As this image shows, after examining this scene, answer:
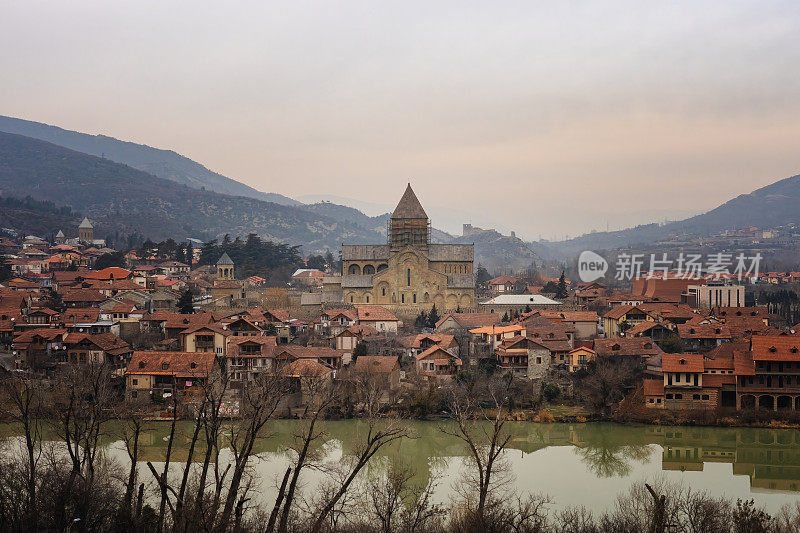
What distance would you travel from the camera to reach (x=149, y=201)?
14938cm

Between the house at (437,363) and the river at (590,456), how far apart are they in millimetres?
4051

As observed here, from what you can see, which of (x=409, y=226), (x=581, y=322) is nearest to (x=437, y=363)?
(x=581, y=322)

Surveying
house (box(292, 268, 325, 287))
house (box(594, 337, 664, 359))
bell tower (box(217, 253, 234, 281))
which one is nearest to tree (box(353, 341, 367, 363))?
house (box(594, 337, 664, 359))

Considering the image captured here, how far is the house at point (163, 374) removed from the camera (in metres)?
26.1

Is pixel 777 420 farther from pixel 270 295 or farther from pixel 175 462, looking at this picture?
pixel 270 295

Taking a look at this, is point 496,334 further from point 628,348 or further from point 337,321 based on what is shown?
point 337,321

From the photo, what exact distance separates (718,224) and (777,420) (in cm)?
13896

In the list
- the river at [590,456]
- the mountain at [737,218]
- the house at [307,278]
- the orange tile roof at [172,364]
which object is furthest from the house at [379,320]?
the mountain at [737,218]

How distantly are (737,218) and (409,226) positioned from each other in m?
123

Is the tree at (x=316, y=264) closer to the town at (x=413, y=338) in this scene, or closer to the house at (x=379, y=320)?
the town at (x=413, y=338)

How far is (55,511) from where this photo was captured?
14.1 metres

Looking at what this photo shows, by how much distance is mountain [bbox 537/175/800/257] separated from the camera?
479ft

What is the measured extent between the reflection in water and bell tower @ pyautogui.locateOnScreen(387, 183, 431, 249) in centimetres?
2439

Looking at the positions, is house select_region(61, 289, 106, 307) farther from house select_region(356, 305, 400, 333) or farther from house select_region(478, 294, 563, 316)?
house select_region(478, 294, 563, 316)
